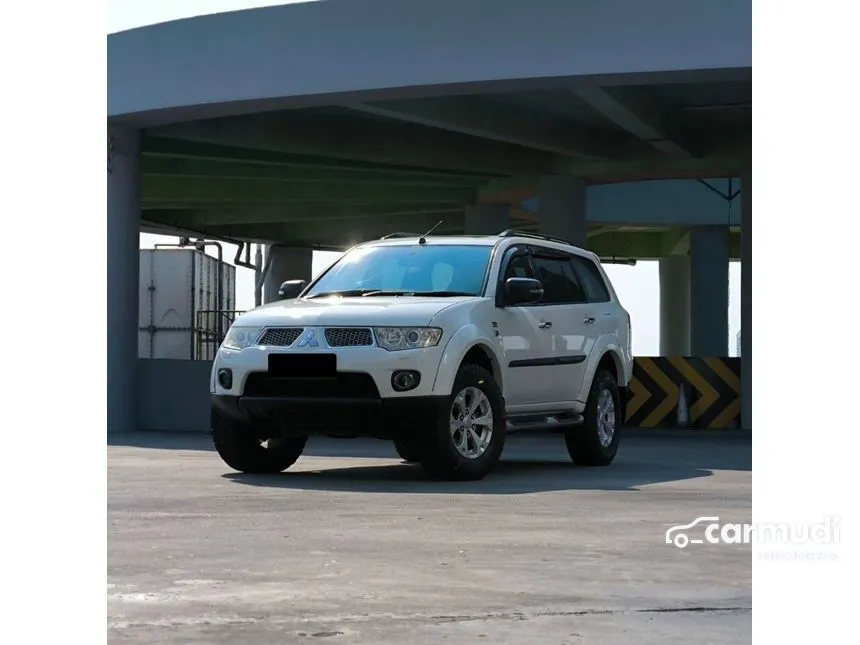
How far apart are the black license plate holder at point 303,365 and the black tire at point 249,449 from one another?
610 mm

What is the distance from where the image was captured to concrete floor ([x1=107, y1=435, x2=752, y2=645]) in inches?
202

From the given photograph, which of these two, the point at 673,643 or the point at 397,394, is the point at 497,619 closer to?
the point at 673,643

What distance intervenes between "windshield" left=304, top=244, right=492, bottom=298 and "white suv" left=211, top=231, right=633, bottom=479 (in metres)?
0.01

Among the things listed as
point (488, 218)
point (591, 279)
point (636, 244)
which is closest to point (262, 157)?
point (488, 218)

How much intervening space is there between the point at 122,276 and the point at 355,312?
10.7m

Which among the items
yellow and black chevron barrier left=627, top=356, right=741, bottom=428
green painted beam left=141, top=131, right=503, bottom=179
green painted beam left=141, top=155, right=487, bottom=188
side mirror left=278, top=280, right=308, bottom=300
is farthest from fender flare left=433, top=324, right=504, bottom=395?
green painted beam left=141, top=155, right=487, bottom=188

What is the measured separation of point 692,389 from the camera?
80.2 feet

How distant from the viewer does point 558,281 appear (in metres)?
13.5

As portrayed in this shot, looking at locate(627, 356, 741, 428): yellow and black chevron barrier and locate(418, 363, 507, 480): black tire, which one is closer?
locate(418, 363, 507, 480): black tire

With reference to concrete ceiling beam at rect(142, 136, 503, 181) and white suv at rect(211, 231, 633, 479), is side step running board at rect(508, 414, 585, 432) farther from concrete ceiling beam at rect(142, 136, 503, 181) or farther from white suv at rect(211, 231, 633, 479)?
concrete ceiling beam at rect(142, 136, 503, 181)

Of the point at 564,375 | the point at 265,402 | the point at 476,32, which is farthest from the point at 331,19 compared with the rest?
the point at 265,402

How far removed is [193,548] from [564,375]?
6.17 m

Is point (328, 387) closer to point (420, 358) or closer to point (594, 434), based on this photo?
point (420, 358)

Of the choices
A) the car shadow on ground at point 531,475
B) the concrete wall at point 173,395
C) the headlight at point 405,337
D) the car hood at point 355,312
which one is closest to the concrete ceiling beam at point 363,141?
the concrete wall at point 173,395
